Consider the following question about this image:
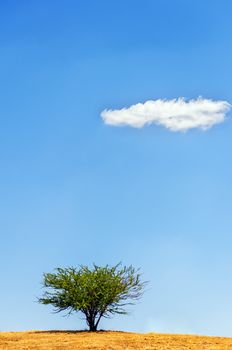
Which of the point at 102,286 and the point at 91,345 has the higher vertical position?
the point at 102,286

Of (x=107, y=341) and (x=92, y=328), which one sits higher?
(x=92, y=328)

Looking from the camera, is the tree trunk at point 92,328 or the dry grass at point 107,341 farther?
the tree trunk at point 92,328

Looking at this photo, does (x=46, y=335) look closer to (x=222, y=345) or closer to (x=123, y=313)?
(x=123, y=313)

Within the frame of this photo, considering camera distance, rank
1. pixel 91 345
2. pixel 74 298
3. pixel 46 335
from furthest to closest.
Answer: pixel 74 298 < pixel 46 335 < pixel 91 345

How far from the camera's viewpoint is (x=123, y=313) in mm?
41938

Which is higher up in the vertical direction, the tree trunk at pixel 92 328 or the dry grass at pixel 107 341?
the tree trunk at pixel 92 328

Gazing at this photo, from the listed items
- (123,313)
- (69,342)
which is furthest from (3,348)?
(123,313)

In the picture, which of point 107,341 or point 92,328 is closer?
point 107,341

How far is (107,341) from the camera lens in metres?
35.1

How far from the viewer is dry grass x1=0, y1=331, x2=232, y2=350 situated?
3400cm

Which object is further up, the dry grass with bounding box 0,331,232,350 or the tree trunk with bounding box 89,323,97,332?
the tree trunk with bounding box 89,323,97,332

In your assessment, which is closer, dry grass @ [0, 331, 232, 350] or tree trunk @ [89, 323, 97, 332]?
dry grass @ [0, 331, 232, 350]

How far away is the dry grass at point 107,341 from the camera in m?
34.0

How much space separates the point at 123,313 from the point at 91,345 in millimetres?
8090
